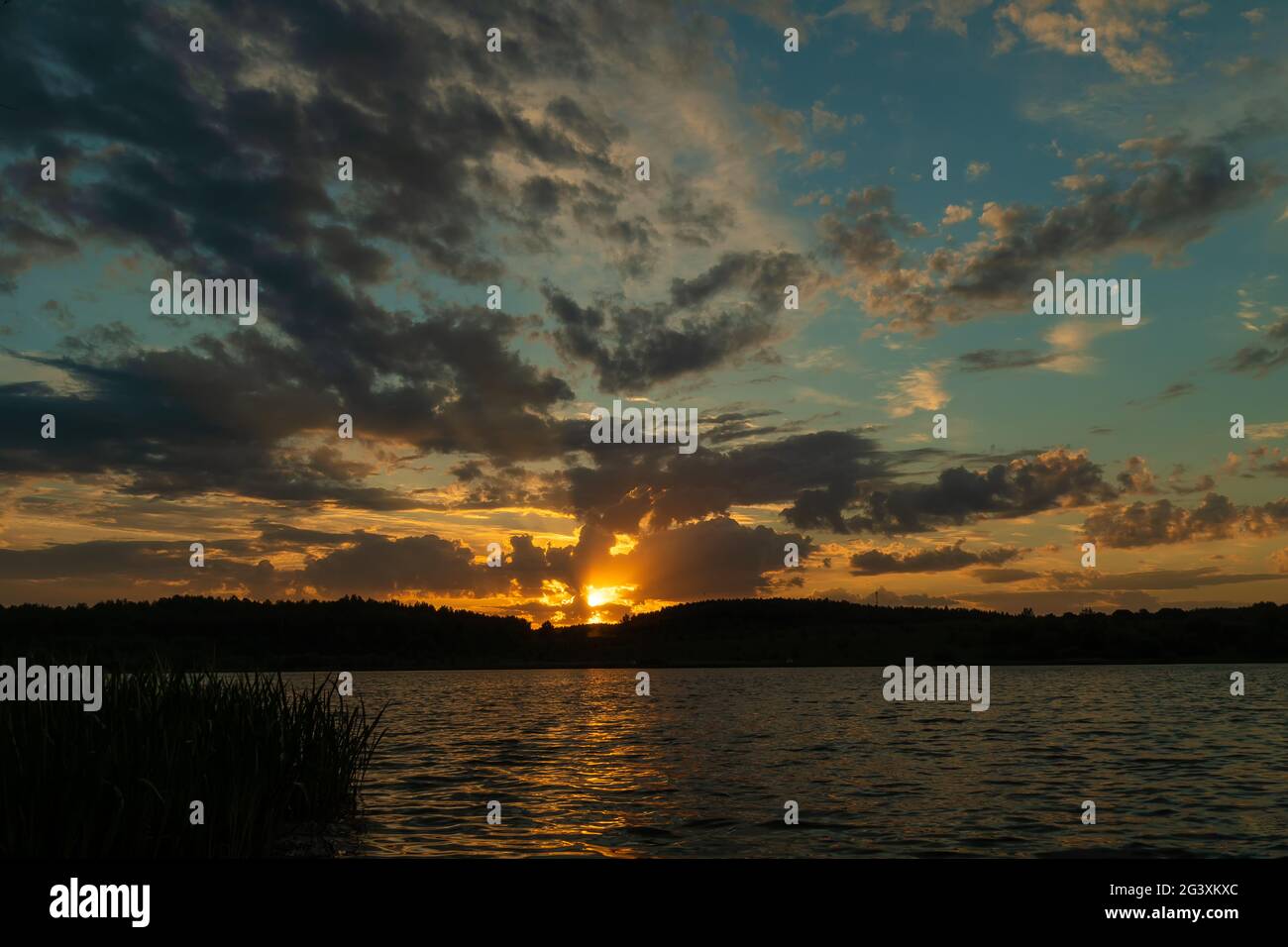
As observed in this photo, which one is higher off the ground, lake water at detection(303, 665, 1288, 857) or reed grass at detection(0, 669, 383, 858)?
reed grass at detection(0, 669, 383, 858)

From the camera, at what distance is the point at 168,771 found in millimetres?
17203

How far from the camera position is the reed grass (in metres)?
15.2

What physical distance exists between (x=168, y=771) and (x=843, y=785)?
24506mm

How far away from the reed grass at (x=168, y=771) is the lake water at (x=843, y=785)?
2.65 meters

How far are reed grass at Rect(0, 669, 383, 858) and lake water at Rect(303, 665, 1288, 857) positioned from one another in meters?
2.65

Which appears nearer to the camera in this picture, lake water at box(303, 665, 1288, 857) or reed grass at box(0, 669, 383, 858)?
reed grass at box(0, 669, 383, 858)

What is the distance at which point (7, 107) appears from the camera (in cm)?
1331

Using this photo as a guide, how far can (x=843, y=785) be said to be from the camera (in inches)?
1373

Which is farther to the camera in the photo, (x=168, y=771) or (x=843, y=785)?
(x=843, y=785)

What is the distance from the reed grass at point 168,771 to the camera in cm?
1519

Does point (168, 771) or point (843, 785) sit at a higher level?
point (168, 771)

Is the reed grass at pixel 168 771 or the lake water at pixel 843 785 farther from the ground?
the reed grass at pixel 168 771
